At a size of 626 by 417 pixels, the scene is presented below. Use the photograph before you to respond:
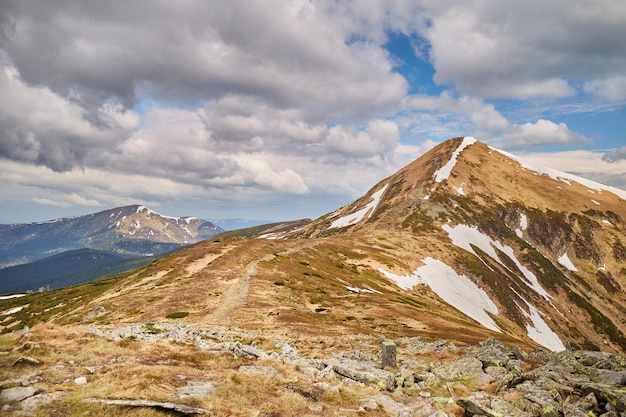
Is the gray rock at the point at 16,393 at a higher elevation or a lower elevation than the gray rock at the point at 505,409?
higher

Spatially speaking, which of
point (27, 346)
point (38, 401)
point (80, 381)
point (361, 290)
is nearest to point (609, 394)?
point (80, 381)

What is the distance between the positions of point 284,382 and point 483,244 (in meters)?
167

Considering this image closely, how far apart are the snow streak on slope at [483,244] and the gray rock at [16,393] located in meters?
157

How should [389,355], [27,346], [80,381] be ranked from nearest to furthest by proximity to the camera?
[80,381] < [27,346] < [389,355]

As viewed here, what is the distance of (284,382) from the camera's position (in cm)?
2095

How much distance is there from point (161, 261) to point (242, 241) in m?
25.1

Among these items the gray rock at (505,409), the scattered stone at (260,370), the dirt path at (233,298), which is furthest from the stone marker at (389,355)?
the dirt path at (233,298)

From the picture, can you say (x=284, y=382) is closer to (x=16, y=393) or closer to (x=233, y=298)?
(x=16, y=393)

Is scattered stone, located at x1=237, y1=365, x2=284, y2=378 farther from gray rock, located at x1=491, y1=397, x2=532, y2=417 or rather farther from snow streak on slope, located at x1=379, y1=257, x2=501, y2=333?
snow streak on slope, located at x1=379, y1=257, x2=501, y2=333

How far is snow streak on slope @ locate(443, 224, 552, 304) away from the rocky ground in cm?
13587

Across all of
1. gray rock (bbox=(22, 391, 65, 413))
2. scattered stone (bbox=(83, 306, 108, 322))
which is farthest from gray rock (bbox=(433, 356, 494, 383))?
scattered stone (bbox=(83, 306, 108, 322))

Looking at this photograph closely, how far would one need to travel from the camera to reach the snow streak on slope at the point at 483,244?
15268cm

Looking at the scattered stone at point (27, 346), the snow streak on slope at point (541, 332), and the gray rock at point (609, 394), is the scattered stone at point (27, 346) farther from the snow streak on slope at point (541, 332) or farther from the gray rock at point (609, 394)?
the snow streak on slope at point (541, 332)

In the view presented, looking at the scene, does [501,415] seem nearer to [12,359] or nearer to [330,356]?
[330,356]
